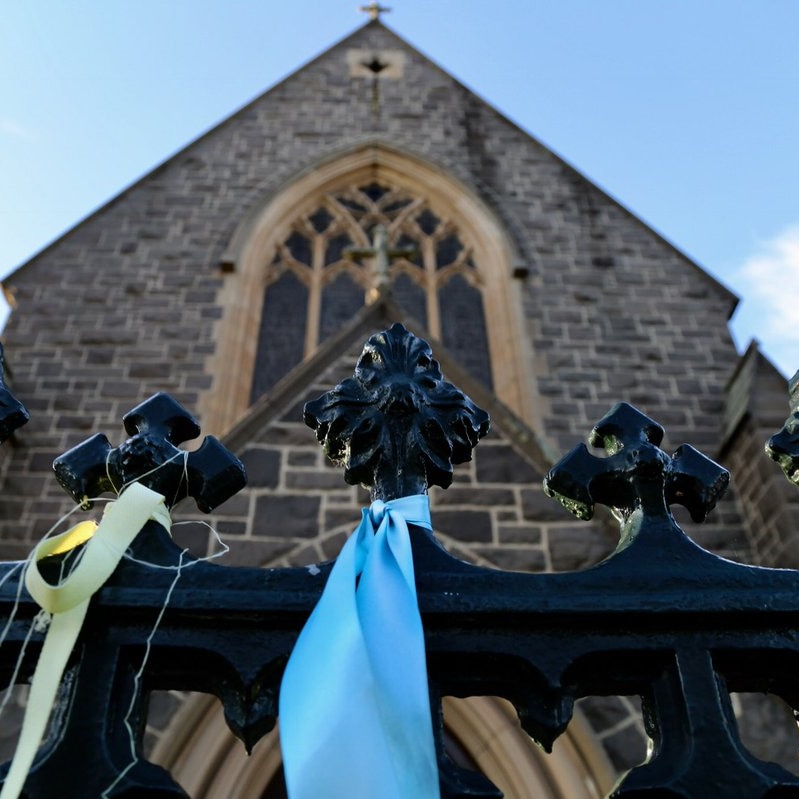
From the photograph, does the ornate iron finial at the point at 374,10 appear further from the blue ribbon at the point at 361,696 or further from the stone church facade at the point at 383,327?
the blue ribbon at the point at 361,696

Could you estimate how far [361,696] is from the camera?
0.93 meters

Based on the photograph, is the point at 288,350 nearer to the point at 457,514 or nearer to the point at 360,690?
the point at 457,514

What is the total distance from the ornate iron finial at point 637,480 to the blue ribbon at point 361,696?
0.32 m

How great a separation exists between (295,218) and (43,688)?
8.92 metres

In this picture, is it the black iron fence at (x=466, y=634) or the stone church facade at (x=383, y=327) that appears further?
the stone church facade at (x=383, y=327)

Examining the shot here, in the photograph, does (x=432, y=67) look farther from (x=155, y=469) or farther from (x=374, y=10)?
(x=155, y=469)

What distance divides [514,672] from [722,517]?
5931 mm

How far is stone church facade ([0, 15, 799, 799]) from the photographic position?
169 inches

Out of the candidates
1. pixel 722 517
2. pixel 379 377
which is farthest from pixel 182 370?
pixel 379 377

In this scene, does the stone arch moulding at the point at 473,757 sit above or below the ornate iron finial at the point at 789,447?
above

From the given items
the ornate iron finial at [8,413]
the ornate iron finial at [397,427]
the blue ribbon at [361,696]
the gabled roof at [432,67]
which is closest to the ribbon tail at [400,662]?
the blue ribbon at [361,696]

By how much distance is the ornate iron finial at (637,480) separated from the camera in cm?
124

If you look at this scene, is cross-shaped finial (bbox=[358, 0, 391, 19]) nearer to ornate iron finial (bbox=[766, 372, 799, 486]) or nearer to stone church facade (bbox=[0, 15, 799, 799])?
stone church facade (bbox=[0, 15, 799, 799])

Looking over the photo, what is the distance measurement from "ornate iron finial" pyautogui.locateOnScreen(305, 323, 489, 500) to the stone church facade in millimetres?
2884
